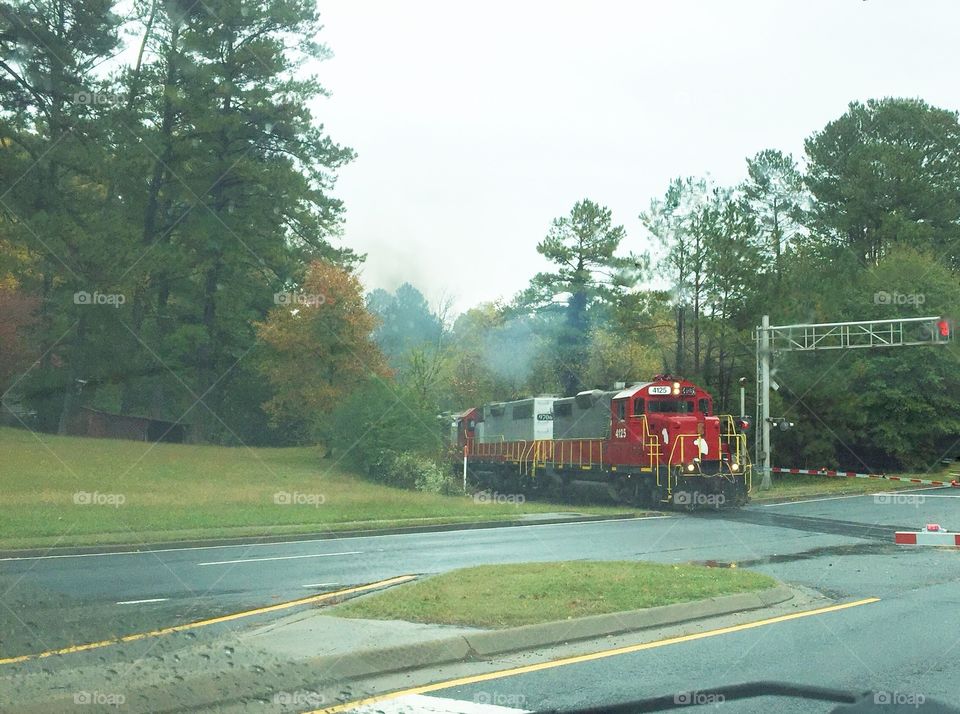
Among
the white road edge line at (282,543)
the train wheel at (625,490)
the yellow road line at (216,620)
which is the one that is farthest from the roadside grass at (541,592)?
the train wheel at (625,490)

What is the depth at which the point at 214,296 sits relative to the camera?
55.8m

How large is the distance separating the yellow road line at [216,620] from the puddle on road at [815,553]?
4.72 metres

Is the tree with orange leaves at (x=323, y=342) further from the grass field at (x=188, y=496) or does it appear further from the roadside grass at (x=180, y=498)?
the roadside grass at (x=180, y=498)

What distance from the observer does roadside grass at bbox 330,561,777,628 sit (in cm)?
971

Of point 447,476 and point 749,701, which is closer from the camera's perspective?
point 749,701

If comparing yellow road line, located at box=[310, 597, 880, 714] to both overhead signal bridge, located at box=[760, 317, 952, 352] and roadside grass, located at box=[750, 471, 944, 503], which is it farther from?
overhead signal bridge, located at box=[760, 317, 952, 352]

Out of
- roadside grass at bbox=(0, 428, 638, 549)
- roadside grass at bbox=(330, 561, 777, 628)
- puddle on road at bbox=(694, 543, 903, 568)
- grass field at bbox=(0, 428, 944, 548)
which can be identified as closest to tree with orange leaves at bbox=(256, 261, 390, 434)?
grass field at bbox=(0, 428, 944, 548)

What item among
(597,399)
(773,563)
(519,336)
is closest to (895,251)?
(519,336)

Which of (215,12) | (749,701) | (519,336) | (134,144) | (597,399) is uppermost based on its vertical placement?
(215,12)

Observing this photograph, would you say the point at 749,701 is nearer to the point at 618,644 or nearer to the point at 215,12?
the point at 618,644

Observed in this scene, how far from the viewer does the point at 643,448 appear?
2895cm

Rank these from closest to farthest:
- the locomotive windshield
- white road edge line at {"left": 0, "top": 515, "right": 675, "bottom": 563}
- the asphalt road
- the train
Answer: the asphalt road, white road edge line at {"left": 0, "top": 515, "right": 675, "bottom": 563}, the train, the locomotive windshield

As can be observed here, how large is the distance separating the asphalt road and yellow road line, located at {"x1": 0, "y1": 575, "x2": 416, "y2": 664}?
8.6 inches

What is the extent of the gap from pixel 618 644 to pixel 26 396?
49.0m
